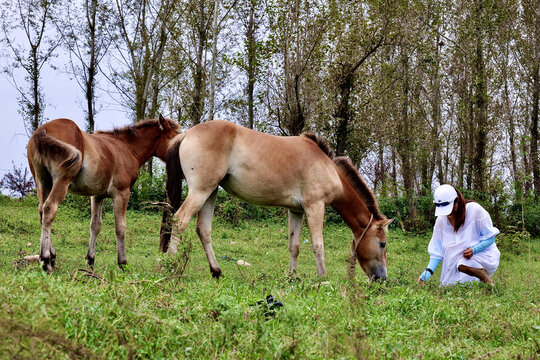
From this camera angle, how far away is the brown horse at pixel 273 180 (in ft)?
21.0

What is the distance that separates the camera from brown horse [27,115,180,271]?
6.08 meters

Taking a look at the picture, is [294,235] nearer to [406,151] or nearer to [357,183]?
[357,183]

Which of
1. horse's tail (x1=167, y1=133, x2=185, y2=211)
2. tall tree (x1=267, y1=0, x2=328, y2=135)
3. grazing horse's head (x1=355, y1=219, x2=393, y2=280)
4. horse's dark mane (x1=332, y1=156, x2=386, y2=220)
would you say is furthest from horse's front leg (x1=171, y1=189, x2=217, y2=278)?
tall tree (x1=267, y1=0, x2=328, y2=135)

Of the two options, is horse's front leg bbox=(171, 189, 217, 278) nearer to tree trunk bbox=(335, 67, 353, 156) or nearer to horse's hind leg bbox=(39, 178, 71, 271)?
horse's hind leg bbox=(39, 178, 71, 271)

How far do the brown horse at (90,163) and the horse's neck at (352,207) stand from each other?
127 inches

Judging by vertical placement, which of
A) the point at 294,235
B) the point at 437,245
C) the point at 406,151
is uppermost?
the point at 406,151

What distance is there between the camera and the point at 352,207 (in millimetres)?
7457

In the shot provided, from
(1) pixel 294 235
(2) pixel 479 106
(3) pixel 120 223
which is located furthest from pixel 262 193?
(2) pixel 479 106

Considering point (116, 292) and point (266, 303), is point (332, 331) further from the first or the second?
point (116, 292)

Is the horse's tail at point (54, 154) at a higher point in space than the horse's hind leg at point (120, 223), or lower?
higher

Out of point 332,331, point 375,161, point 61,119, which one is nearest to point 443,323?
point 332,331

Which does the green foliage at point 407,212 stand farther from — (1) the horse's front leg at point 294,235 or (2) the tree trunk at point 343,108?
(1) the horse's front leg at point 294,235

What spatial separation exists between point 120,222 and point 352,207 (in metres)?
3.50

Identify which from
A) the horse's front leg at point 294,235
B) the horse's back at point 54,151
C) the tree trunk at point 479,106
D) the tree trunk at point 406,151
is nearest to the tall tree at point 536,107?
the tree trunk at point 479,106
